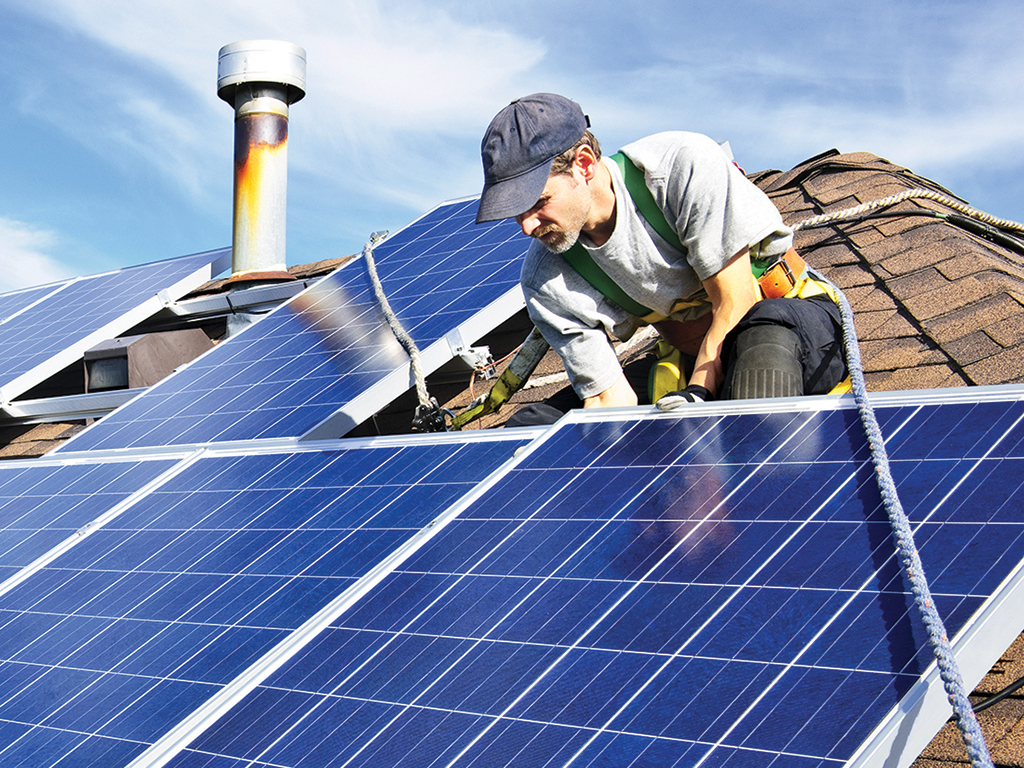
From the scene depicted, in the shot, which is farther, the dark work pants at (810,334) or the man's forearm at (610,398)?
the man's forearm at (610,398)

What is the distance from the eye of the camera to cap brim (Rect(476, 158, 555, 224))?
3662 mm

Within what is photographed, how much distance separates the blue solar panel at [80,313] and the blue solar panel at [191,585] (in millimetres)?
3839

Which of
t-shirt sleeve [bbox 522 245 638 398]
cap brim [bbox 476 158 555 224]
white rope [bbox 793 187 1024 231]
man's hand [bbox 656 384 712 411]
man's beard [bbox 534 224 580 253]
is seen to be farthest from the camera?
white rope [bbox 793 187 1024 231]

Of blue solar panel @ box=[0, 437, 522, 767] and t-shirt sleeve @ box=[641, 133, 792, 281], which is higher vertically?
t-shirt sleeve @ box=[641, 133, 792, 281]

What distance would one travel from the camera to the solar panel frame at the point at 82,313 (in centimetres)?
780

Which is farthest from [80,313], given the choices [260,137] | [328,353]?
[328,353]

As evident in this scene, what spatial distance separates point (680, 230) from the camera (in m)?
3.85

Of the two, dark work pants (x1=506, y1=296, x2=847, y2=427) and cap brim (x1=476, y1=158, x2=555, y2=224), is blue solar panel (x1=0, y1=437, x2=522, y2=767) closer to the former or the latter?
cap brim (x1=476, y1=158, x2=555, y2=224)

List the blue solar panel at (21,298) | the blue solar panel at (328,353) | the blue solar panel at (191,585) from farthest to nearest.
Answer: the blue solar panel at (21,298), the blue solar panel at (328,353), the blue solar panel at (191,585)

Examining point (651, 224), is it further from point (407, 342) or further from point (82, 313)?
point (82, 313)

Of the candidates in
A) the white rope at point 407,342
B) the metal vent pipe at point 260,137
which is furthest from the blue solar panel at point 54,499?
the metal vent pipe at point 260,137

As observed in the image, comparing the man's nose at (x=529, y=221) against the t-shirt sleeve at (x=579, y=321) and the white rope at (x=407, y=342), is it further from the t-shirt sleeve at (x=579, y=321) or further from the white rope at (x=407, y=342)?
the white rope at (x=407, y=342)

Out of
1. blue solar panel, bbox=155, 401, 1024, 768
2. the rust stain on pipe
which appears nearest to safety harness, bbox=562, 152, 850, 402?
blue solar panel, bbox=155, 401, 1024, 768

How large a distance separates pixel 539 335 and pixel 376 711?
8.90 feet
